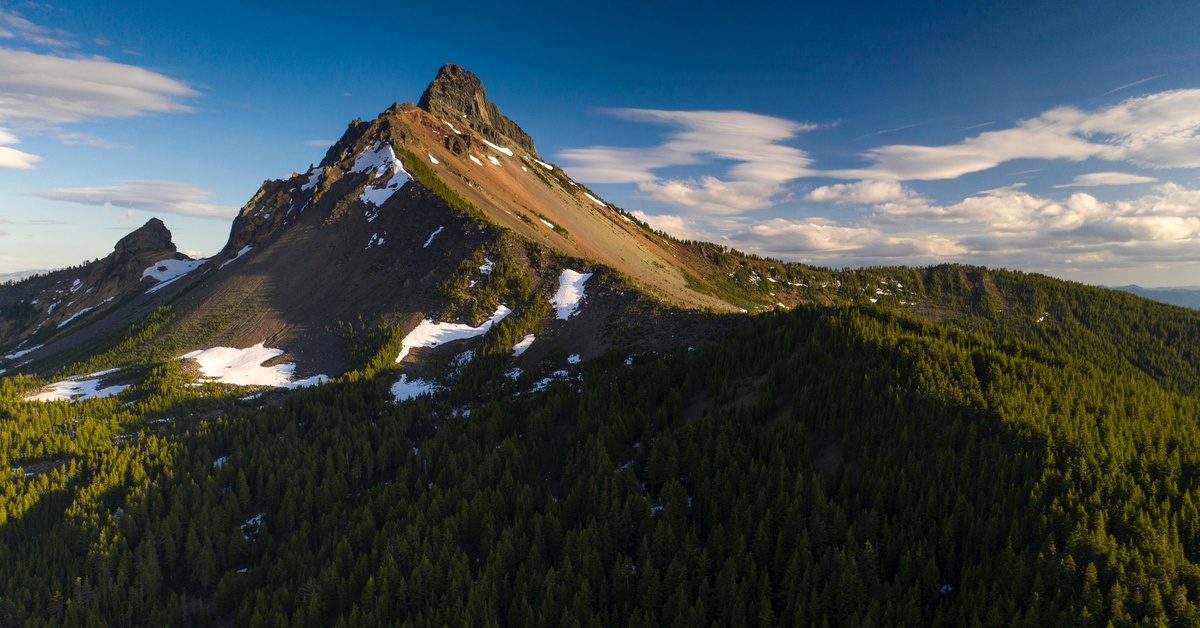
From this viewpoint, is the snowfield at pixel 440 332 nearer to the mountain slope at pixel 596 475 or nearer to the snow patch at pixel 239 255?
the mountain slope at pixel 596 475

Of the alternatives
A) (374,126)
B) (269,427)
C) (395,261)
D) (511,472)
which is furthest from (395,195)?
(511,472)

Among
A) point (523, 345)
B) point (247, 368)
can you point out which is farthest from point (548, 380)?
point (247, 368)

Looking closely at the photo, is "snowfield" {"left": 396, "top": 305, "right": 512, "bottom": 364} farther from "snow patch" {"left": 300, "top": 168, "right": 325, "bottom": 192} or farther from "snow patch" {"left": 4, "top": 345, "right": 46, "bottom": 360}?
"snow patch" {"left": 4, "top": 345, "right": 46, "bottom": 360}

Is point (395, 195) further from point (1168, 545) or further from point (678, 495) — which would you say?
point (1168, 545)

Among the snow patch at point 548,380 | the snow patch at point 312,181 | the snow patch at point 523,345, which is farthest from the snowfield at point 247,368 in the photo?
the snow patch at point 312,181

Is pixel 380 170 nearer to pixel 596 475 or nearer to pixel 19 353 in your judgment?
pixel 19 353
